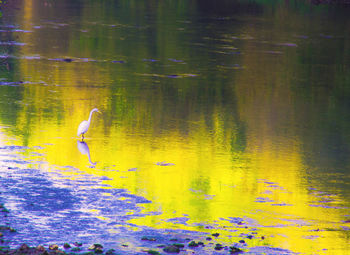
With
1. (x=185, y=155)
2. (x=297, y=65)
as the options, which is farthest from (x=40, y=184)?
(x=297, y=65)

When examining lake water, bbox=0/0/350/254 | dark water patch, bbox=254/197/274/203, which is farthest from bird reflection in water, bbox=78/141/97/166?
dark water patch, bbox=254/197/274/203

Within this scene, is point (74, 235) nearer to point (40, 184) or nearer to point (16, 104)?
point (40, 184)

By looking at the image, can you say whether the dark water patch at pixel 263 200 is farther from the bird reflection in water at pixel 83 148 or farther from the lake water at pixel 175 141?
the bird reflection in water at pixel 83 148

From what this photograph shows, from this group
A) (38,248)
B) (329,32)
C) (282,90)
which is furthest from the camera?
(329,32)

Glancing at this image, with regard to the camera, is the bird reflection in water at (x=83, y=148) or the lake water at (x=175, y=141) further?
the bird reflection in water at (x=83, y=148)

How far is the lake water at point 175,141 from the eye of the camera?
12.0 m

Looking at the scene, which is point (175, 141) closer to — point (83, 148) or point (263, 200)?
point (83, 148)

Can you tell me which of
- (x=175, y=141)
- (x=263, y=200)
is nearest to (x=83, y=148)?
(x=175, y=141)

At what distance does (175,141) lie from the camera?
17719 mm

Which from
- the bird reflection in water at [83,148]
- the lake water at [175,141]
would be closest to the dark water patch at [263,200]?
the lake water at [175,141]

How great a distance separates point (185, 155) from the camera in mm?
16562

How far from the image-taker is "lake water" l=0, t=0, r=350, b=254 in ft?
39.5

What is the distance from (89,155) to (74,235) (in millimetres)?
5181

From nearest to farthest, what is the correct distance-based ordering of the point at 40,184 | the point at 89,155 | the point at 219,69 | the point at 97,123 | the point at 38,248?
the point at 38,248
the point at 40,184
the point at 89,155
the point at 97,123
the point at 219,69
